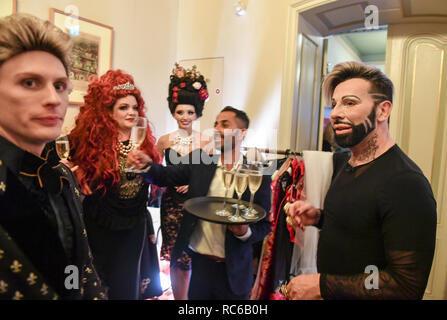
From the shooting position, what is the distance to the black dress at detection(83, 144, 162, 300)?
120 cm

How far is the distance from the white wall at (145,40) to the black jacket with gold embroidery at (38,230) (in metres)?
1.36

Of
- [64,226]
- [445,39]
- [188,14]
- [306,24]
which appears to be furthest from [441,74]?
[64,226]

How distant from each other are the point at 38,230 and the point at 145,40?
1.95 meters

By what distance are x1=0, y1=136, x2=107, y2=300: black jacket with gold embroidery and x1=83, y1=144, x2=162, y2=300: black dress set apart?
60cm

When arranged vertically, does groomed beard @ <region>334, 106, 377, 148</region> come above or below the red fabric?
above

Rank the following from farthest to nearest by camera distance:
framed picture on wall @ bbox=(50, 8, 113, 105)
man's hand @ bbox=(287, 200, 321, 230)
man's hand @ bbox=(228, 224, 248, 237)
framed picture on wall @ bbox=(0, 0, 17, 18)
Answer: framed picture on wall @ bbox=(50, 8, 113, 105) → framed picture on wall @ bbox=(0, 0, 17, 18) → man's hand @ bbox=(228, 224, 248, 237) → man's hand @ bbox=(287, 200, 321, 230)

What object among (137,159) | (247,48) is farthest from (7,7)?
(247,48)

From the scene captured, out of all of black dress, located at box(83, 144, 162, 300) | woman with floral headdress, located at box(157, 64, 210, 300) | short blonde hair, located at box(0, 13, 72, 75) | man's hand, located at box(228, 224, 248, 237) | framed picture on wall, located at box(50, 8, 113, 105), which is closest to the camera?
short blonde hair, located at box(0, 13, 72, 75)

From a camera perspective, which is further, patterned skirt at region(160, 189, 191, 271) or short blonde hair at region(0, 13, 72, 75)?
patterned skirt at region(160, 189, 191, 271)

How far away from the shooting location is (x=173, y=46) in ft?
7.71

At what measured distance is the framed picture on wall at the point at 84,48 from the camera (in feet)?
5.56

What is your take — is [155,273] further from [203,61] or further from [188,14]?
[188,14]

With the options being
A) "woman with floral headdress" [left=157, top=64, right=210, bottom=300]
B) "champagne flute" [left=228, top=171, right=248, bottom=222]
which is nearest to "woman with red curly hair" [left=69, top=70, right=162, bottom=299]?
"woman with floral headdress" [left=157, top=64, right=210, bottom=300]

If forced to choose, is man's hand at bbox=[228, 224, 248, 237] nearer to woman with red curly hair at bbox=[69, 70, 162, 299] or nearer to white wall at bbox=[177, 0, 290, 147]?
woman with red curly hair at bbox=[69, 70, 162, 299]
